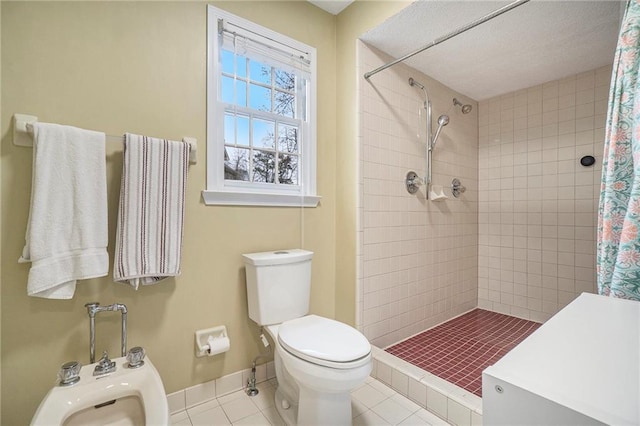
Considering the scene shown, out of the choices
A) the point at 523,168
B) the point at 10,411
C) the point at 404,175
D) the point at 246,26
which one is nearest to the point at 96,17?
the point at 246,26

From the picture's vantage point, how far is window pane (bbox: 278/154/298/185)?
192 cm

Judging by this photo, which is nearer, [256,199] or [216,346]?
[216,346]

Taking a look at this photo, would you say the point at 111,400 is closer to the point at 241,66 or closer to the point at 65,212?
the point at 65,212

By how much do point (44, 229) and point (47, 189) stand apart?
0.49ft

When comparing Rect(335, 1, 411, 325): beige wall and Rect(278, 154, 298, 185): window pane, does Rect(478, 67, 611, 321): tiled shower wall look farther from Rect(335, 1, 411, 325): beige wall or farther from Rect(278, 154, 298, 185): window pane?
Rect(278, 154, 298, 185): window pane

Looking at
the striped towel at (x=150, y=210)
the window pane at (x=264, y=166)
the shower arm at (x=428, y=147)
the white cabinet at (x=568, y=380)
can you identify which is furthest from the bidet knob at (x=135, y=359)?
the shower arm at (x=428, y=147)

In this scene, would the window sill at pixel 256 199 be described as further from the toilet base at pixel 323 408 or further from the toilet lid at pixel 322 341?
the toilet base at pixel 323 408

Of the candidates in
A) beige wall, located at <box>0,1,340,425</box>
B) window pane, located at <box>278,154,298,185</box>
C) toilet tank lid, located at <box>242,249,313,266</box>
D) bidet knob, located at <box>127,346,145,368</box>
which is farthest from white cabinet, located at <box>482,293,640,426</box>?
window pane, located at <box>278,154,298,185</box>

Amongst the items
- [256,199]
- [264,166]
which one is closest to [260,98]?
Answer: [264,166]

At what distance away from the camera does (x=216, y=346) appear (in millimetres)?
1541

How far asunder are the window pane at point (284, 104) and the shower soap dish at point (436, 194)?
48.6 inches

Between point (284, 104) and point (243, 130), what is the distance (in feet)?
1.13

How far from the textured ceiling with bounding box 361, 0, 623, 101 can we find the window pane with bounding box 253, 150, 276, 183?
968mm

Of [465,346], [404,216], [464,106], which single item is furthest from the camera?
[464,106]
